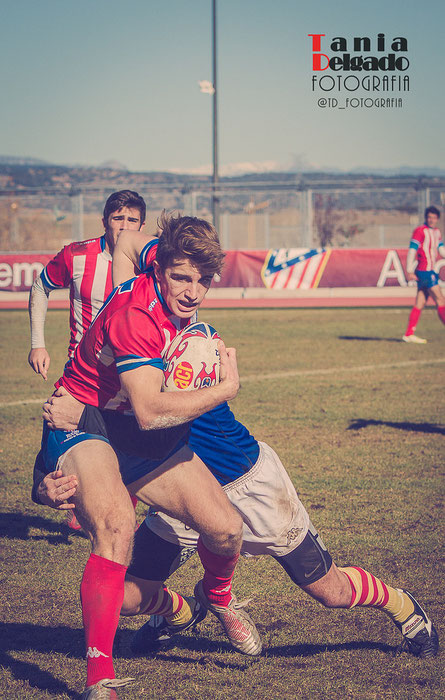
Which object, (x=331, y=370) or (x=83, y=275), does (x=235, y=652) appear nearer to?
(x=83, y=275)

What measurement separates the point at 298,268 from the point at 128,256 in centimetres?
1979

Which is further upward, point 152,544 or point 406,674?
point 152,544

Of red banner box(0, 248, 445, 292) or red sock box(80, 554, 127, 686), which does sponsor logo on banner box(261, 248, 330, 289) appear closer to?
red banner box(0, 248, 445, 292)

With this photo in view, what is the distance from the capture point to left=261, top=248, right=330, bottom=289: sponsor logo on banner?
78.6 feet

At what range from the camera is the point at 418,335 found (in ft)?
54.3

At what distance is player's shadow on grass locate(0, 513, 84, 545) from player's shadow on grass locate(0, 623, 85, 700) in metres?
1.41

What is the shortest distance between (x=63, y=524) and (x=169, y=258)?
3250 millimetres

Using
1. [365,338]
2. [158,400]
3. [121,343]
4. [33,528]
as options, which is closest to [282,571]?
[33,528]

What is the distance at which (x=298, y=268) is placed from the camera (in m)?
24.1

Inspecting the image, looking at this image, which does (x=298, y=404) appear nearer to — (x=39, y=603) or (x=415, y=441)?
(x=415, y=441)

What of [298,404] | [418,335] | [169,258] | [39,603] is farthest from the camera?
[418,335]

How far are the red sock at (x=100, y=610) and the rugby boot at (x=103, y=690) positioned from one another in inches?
0.8

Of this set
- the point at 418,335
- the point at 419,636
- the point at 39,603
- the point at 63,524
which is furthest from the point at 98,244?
the point at 418,335

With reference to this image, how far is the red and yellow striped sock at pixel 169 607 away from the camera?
12.8ft
